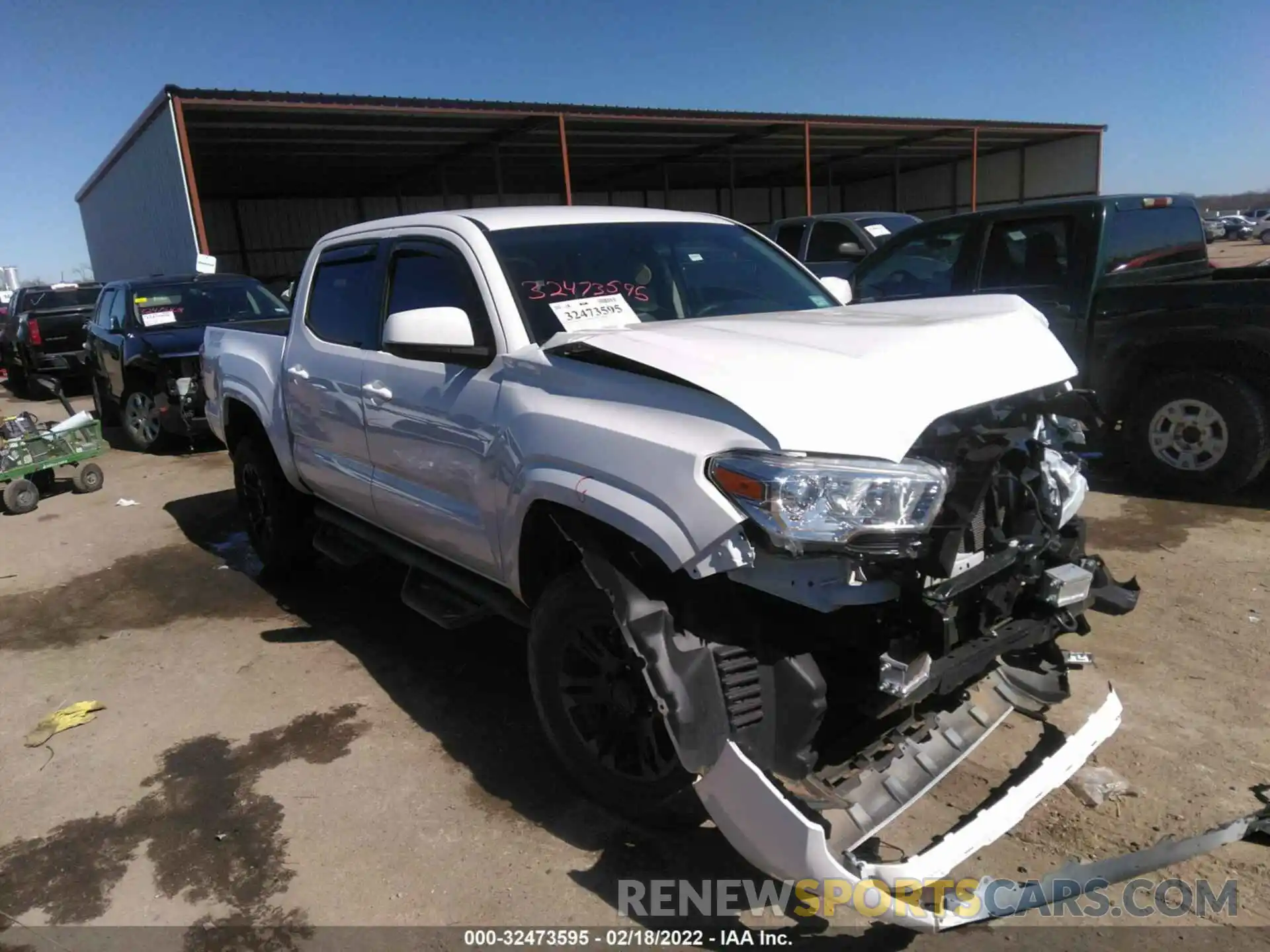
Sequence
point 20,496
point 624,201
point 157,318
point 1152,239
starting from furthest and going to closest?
point 624,201
point 157,318
point 20,496
point 1152,239

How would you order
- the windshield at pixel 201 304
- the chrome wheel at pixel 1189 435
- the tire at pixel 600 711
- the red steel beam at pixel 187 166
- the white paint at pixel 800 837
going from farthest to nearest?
the red steel beam at pixel 187 166 → the windshield at pixel 201 304 → the chrome wheel at pixel 1189 435 → the tire at pixel 600 711 → the white paint at pixel 800 837

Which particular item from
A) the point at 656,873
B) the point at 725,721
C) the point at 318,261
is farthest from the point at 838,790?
the point at 318,261

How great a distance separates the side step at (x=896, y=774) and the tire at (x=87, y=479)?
26.9ft

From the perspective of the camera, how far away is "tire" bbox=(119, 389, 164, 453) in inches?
383

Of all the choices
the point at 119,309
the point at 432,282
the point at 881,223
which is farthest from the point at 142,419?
the point at 881,223

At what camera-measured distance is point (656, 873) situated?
104 inches

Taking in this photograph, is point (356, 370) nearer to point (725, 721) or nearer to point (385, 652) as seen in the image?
point (385, 652)

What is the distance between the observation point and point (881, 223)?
11891 mm

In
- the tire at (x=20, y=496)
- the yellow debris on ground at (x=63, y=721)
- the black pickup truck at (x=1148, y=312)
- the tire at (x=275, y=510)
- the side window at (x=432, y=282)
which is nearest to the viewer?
the side window at (x=432, y=282)

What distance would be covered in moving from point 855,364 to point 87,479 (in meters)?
8.22

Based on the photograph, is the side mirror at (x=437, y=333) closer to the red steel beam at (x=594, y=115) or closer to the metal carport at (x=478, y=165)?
the metal carport at (x=478, y=165)

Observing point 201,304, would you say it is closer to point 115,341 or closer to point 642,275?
point 115,341

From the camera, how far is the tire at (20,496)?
A: 7.54 m

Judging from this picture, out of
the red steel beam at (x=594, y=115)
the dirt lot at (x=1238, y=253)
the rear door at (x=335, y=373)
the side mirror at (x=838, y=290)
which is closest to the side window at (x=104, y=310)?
the red steel beam at (x=594, y=115)
